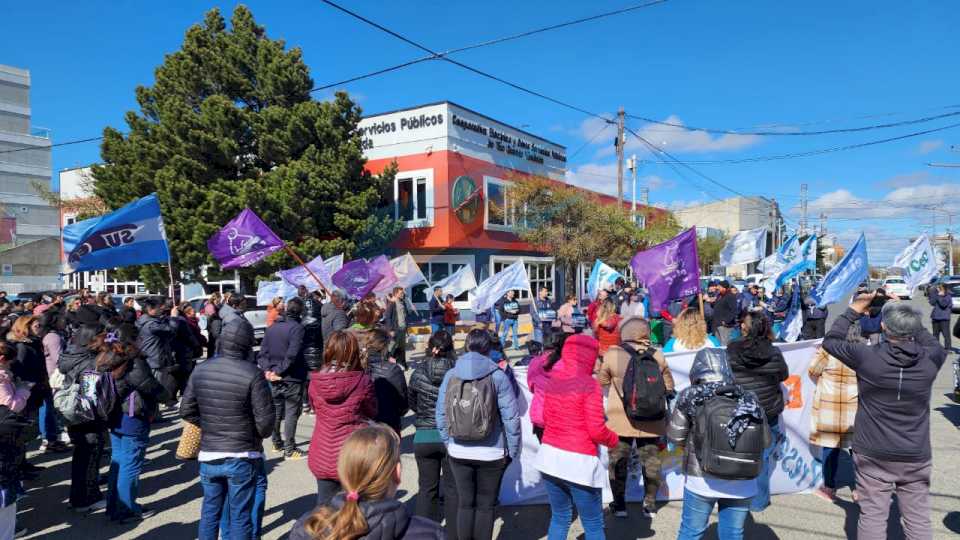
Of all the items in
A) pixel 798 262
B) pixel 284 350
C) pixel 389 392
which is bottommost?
pixel 389 392

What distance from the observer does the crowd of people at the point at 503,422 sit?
11.4 ft

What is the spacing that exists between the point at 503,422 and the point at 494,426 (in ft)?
0.28

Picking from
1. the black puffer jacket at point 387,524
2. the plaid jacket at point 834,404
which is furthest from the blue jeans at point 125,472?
the plaid jacket at point 834,404

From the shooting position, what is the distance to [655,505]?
521 cm

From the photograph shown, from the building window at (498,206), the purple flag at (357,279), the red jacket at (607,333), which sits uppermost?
the building window at (498,206)

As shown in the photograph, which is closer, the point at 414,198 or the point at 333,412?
the point at 333,412

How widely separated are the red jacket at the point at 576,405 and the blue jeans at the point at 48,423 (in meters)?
6.91

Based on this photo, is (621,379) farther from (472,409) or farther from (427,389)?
(427,389)

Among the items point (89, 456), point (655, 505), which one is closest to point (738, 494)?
point (655, 505)

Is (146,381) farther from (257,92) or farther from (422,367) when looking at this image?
(257,92)

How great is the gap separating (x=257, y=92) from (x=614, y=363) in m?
18.7

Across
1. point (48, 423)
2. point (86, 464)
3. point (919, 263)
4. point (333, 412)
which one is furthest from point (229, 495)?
point (919, 263)

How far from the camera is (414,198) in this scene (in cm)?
2388

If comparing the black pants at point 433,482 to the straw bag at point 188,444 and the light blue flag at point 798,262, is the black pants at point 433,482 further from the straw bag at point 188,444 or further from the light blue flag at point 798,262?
the light blue flag at point 798,262
